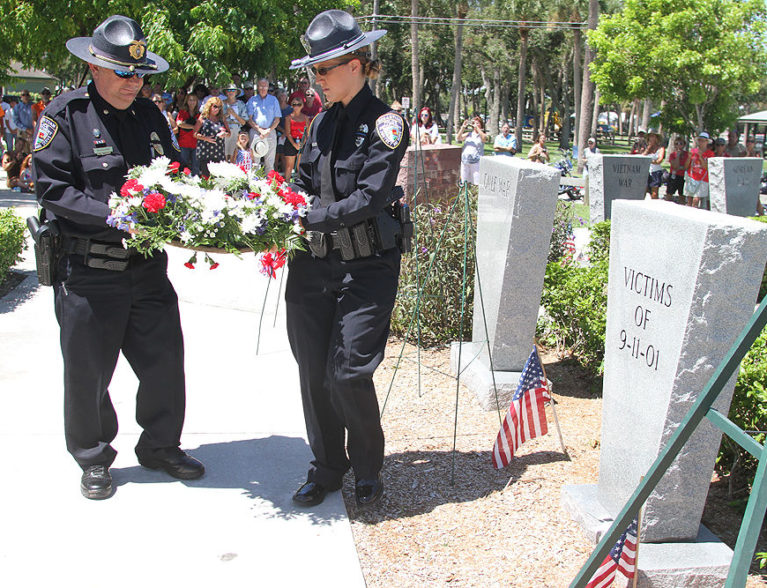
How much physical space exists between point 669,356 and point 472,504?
52.7 inches

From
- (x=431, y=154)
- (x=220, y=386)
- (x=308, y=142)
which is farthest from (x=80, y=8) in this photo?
(x=308, y=142)

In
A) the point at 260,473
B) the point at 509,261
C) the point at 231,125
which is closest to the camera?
the point at 260,473

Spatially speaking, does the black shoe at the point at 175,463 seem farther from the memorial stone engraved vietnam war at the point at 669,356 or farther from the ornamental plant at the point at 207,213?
the memorial stone engraved vietnam war at the point at 669,356

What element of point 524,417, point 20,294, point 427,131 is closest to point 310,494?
point 524,417

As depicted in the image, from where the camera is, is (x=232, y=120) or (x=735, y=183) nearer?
(x=735, y=183)

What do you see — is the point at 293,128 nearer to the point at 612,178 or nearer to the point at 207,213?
the point at 612,178

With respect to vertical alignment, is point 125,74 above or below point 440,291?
above

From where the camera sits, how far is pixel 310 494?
3.81m

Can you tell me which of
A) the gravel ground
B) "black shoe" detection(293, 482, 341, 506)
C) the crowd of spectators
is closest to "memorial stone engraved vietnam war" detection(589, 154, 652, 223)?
the crowd of spectators

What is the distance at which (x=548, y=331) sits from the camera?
22.2ft

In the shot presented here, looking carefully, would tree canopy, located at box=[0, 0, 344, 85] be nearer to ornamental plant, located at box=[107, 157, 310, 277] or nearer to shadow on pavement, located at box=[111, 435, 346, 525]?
shadow on pavement, located at box=[111, 435, 346, 525]

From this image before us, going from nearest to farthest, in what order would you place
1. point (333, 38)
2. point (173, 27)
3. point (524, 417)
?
point (333, 38) < point (524, 417) < point (173, 27)

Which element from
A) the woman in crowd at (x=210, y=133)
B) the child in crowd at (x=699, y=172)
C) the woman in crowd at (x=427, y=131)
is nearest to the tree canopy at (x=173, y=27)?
the woman in crowd at (x=210, y=133)

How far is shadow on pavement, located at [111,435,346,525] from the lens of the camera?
12.4 feet
